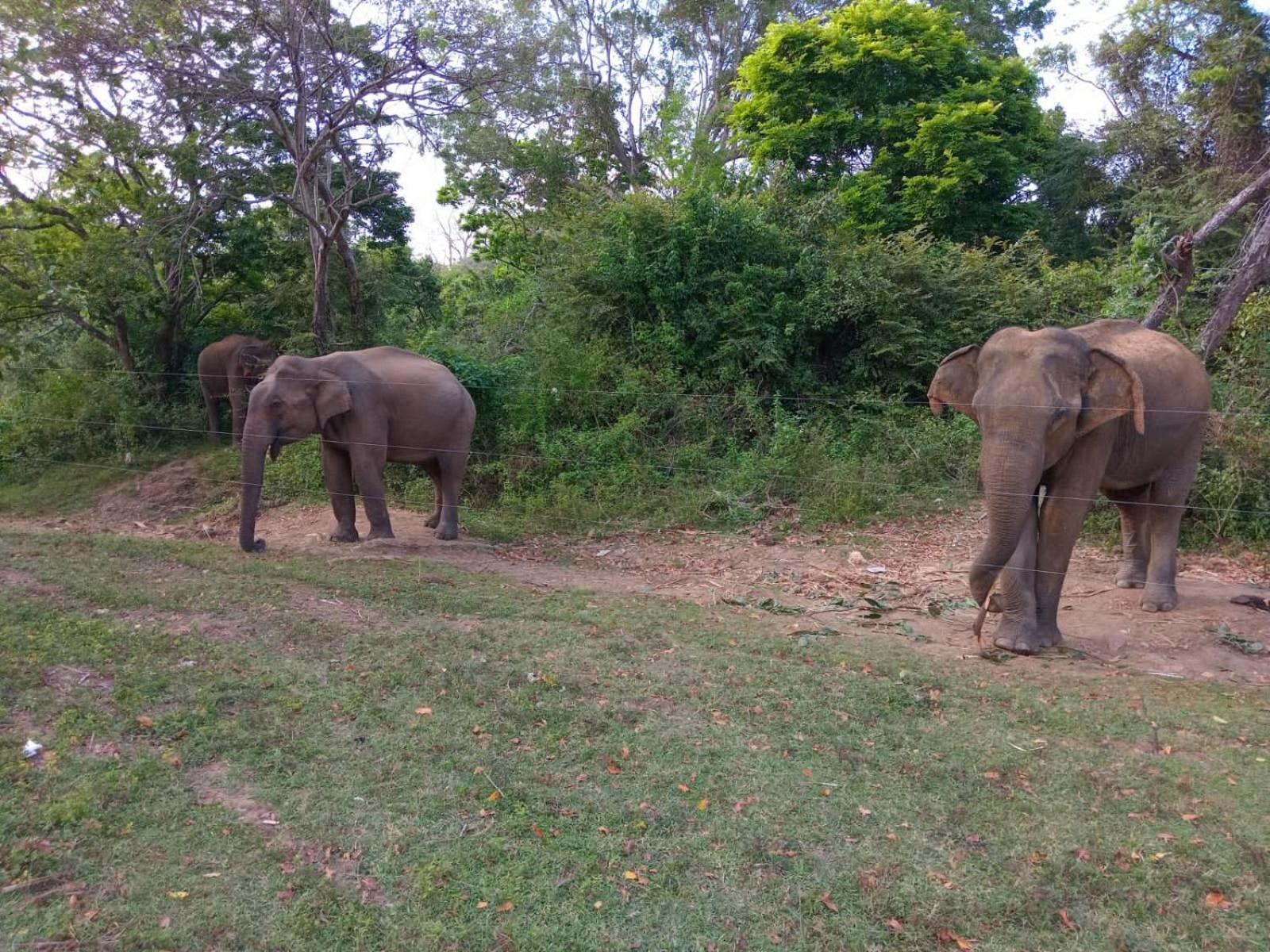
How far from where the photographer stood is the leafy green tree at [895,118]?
18.4 metres

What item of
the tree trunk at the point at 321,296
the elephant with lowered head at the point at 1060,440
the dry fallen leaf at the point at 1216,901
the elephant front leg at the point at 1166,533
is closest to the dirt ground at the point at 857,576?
the elephant front leg at the point at 1166,533

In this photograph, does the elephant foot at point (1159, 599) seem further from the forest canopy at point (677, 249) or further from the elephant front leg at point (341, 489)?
the elephant front leg at point (341, 489)

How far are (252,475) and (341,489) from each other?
1.31 meters

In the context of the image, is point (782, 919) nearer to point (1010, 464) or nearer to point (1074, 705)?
point (1074, 705)

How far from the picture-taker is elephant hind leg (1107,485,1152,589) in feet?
29.1

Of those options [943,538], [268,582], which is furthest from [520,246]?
[268,582]

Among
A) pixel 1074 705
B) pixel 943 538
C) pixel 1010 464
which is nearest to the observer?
pixel 1074 705

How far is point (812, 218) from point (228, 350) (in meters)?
11.0

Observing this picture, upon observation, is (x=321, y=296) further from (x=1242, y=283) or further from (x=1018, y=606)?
(x=1242, y=283)

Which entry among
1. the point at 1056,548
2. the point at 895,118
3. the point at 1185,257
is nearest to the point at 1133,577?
the point at 1056,548

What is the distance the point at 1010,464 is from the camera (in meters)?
6.73

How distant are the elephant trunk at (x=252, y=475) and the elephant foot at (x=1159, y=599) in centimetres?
870

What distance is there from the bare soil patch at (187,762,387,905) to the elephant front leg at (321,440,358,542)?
654 cm

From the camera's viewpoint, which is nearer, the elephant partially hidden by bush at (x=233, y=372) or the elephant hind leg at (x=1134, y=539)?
the elephant hind leg at (x=1134, y=539)
